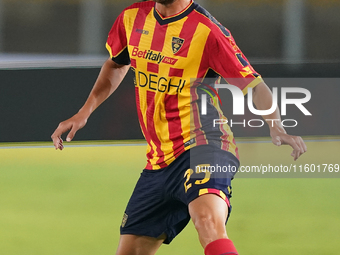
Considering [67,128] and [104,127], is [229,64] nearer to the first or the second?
[67,128]

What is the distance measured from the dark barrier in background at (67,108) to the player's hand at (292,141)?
4.77 m

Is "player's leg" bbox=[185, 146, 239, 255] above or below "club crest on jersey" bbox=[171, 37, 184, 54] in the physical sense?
below

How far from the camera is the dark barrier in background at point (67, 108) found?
6641 mm

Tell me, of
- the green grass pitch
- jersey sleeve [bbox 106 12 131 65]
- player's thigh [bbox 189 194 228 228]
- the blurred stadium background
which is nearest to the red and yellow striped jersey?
jersey sleeve [bbox 106 12 131 65]

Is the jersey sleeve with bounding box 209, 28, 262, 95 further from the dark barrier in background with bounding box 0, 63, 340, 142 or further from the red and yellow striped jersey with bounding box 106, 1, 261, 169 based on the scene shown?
the dark barrier in background with bounding box 0, 63, 340, 142

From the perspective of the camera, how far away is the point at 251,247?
3307 millimetres

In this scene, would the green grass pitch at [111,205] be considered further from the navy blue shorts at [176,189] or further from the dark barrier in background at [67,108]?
the navy blue shorts at [176,189]

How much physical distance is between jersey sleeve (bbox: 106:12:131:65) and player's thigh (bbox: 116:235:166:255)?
2.71 ft

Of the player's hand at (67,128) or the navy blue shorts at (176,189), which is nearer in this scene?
the navy blue shorts at (176,189)

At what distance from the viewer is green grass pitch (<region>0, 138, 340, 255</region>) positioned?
3.39 meters

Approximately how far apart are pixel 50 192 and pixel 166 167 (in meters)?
2.50

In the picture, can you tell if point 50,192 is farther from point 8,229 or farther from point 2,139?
point 2,139

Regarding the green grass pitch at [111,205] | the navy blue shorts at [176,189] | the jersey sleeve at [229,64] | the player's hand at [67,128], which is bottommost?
the green grass pitch at [111,205]

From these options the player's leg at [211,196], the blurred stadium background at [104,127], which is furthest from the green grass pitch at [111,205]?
the player's leg at [211,196]
